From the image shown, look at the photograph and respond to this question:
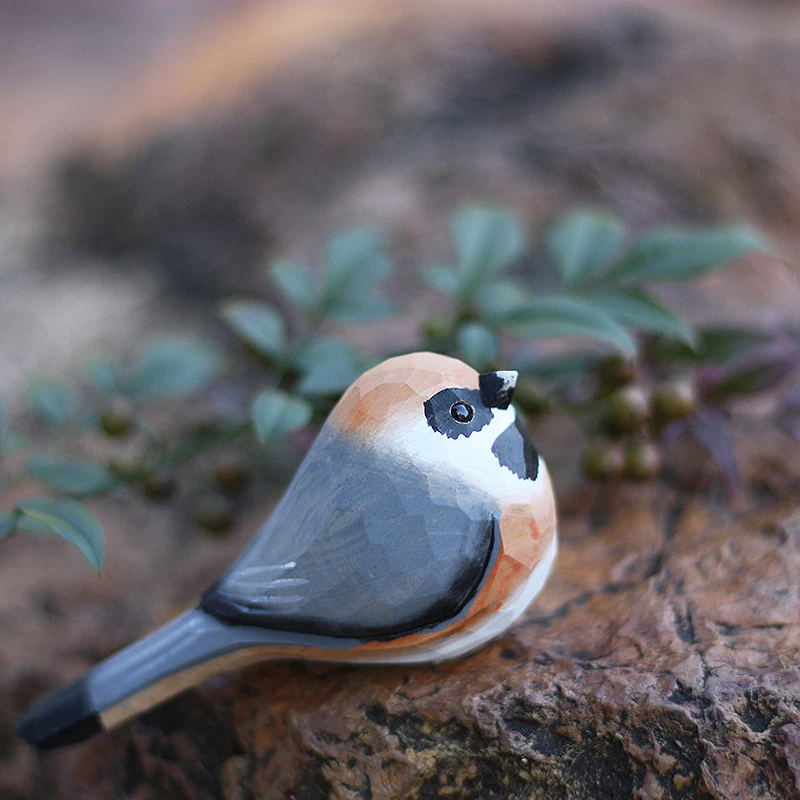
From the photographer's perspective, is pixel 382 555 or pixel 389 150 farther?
pixel 389 150

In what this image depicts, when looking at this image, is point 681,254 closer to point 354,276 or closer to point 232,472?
point 354,276

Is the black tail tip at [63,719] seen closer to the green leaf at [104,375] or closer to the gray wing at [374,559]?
the gray wing at [374,559]

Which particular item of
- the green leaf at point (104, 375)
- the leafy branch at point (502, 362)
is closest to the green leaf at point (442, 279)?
the leafy branch at point (502, 362)

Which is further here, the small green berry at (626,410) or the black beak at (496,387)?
the small green berry at (626,410)

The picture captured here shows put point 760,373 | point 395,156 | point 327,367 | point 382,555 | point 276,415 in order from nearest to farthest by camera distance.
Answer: point 382,555
point 276,415
point 327,367
point 760,373
point 395,156

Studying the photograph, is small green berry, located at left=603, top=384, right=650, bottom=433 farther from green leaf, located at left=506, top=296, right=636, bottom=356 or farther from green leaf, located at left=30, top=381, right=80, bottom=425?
green leaf, located at left=30, top=381, right=80, bottom=425

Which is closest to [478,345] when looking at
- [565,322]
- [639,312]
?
[565,322]
